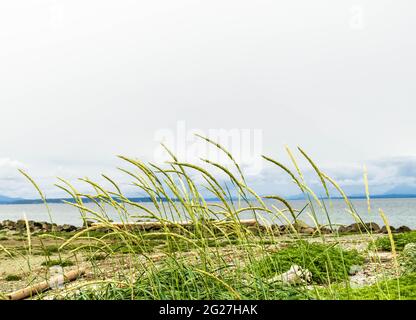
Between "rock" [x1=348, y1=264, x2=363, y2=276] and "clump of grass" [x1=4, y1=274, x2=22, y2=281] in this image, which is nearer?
"rock" [x1=348, y1=264, x2=363, y2=276]

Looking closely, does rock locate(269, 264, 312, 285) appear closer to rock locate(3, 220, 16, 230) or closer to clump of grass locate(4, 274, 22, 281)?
clump of grass locate(4, 274, 22, 281)

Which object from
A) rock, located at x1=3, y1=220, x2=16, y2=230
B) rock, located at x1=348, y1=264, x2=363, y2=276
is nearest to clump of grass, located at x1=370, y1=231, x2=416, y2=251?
rock, located at x1=348, y1=264, x2=363, y2=276

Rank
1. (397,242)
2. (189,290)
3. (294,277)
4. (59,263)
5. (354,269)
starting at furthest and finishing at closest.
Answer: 1. (397,242)
2. (354,269)
3. (59,263)
4. (294,277)
5. (189,290)

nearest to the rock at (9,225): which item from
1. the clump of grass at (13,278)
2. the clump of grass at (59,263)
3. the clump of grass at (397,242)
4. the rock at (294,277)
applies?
the clump of grass at (59,263)

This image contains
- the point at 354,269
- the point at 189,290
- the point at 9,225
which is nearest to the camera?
the point at 189,290

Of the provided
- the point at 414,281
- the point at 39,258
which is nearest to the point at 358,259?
the point at 414,281

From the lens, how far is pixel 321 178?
6.60 feet

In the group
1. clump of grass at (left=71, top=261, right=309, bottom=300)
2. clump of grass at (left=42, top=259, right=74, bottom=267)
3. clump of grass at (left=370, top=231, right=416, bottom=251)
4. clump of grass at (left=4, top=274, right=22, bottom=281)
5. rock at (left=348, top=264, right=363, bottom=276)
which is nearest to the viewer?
clump of grass at (left=71, top=261, right=309, bottom=300)

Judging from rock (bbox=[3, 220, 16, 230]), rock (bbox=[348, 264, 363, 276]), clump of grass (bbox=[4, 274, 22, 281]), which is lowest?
clump of grass (bbox=[4, 274, 22, 281])

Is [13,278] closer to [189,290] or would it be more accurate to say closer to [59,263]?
[59,263]

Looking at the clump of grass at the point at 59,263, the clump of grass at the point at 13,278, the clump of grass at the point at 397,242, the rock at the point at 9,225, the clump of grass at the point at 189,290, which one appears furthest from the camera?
the rock at the point at 9,225

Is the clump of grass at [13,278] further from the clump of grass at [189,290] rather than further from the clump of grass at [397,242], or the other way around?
the clump of grass at [397,242]

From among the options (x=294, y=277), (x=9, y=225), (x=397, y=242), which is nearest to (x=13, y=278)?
(x=294, y=277)

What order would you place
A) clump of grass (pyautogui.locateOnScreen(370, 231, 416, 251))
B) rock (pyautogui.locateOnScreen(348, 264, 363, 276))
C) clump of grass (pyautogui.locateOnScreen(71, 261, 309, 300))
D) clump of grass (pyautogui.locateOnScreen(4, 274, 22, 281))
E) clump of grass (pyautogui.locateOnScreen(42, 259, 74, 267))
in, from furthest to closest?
clump of grass (pyautogui.locateOnScreen(370, 231, 416, 251)) < clump of grass (pyautogui.locateOnScreen(4, 274, 22, 281)) < rock (pyautogui.locateOnScreen(348, 264, 363, 276)) < clump of grass (pyautogui.locateOnScreen(42, 259, 74, 267)) < clump of grass (pyautogui.locateOnScreen(71, 261, 309, 300))
